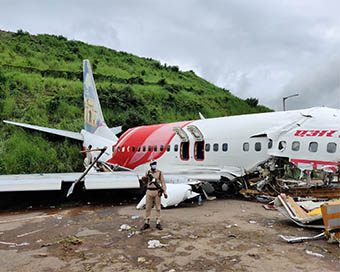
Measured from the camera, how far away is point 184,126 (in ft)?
43.1

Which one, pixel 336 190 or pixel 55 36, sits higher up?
pixel 55 36

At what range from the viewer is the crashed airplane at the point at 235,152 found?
8.92 m

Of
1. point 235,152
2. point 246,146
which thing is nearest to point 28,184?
point 235,152

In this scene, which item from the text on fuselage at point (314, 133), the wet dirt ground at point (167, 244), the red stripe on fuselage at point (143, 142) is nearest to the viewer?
the wet dirt ground at point (167, 244)

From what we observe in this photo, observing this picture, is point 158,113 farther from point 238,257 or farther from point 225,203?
point 238,257

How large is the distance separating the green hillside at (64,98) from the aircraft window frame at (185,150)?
37.4ft

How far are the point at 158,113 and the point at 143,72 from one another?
17.9 m

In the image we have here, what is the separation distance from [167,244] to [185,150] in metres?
7.05

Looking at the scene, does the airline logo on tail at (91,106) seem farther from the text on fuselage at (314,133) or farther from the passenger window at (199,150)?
the text on fuselage at (314,133)

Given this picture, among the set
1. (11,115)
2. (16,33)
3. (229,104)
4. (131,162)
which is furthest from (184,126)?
(16,33)

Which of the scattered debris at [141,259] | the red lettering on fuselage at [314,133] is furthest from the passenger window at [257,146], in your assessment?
the scattered debris at [141,259]

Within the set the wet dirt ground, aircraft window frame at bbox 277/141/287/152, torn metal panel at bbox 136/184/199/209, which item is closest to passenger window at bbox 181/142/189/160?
torn metal panel at bbox 136/184/199/209

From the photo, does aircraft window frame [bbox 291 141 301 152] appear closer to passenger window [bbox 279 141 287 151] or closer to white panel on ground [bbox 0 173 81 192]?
passenger window [bbox 279 141 287 151]

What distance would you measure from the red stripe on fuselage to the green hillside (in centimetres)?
646
